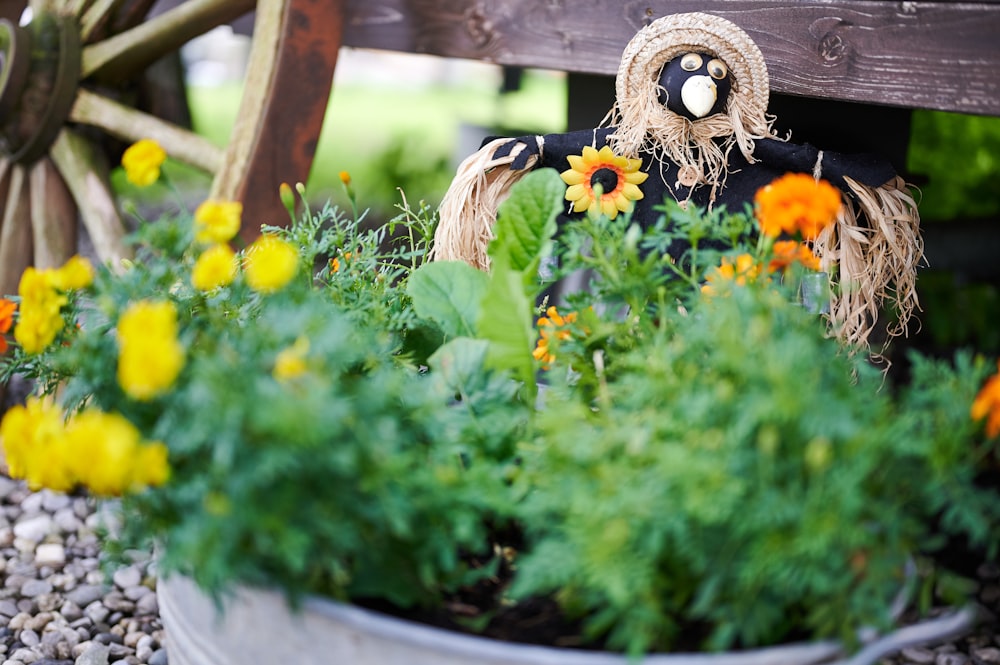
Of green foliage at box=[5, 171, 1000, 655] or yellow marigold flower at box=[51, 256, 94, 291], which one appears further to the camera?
yellow marigold flower at box=[51, 256, 94, 291]

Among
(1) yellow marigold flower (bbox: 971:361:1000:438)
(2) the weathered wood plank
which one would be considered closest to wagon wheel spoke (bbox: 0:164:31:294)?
(2) the weathered wood plank

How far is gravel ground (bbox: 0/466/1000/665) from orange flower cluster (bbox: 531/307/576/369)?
2.38 ft

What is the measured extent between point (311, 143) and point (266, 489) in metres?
1.24

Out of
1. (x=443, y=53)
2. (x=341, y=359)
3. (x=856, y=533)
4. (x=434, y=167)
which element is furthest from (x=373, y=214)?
(x=856, y=533)

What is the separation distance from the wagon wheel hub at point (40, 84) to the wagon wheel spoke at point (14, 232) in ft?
0.38

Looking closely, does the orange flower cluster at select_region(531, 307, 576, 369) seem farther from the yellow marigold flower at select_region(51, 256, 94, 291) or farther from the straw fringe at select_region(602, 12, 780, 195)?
the yellow marigold flower at select_region(51, 256, 94, 291)

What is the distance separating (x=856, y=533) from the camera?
2.70ft

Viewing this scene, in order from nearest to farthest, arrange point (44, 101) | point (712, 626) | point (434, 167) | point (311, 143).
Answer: point (712, 626) → point (311, 143) → point (44, 101) → point (434, 167)

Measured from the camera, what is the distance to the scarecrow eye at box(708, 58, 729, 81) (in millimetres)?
1496

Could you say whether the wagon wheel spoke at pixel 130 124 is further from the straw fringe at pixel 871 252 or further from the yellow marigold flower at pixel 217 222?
the straw fringe at pixel 871 252

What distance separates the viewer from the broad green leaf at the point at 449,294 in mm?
1336

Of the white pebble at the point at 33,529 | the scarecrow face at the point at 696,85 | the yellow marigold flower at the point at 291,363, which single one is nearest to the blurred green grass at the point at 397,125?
the white pebble at the point at 33,529

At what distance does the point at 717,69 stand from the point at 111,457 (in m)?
1.11

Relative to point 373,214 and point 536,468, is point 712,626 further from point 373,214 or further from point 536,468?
point 373,214
